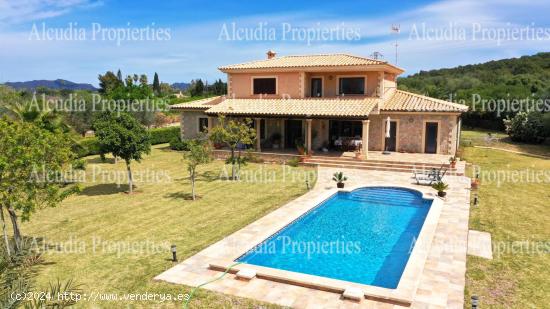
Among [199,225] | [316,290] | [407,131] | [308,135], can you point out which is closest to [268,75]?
[308,135]

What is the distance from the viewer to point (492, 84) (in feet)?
242

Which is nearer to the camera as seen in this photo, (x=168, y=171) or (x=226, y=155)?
(x=168, y=171)

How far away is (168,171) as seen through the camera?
25719 mm

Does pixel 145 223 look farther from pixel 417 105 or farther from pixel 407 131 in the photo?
pixel 417 105

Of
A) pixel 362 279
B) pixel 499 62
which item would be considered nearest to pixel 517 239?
pixel 362 279

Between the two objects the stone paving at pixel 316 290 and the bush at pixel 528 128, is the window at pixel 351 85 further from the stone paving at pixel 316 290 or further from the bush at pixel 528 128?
the bush at pixel 528 128

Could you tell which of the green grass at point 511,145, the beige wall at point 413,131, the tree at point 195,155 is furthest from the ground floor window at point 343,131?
the tree at point 195,155

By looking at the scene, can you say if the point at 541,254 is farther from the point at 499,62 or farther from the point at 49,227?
the point at 499,62

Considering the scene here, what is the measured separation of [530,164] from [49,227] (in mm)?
29210

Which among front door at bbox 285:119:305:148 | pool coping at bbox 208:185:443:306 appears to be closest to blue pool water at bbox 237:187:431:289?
pool coping at bbox 208:185:443:306

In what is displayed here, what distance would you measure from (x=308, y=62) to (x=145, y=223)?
2059cm

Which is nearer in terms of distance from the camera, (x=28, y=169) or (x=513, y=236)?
(x=28, y=169)

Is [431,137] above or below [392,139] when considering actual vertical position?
above

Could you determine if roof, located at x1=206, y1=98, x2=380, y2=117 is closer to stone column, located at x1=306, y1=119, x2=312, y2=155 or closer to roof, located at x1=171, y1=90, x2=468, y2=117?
roof, located at x1=171, y1=90, x2=468, y2=117
